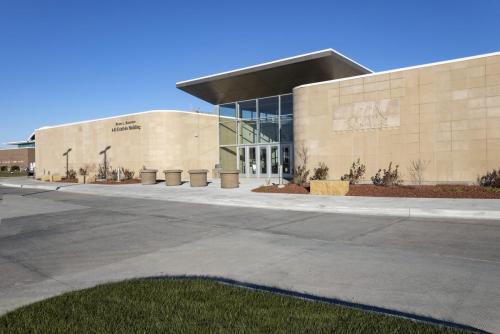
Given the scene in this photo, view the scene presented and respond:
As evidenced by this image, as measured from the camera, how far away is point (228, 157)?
1435 inches

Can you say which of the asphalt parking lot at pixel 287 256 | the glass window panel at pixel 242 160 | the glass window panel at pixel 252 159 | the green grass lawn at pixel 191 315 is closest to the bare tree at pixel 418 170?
the asphalt parking lot at pixel 287 256

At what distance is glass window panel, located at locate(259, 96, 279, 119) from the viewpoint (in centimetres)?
3231

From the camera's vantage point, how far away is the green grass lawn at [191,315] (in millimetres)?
4059

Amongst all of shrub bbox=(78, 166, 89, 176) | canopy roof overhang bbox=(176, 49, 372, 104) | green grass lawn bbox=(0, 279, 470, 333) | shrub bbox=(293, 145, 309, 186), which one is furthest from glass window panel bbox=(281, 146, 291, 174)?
green grass lawn bbox=(0, 279, 470, 333)

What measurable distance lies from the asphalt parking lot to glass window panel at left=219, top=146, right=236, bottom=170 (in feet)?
74.8

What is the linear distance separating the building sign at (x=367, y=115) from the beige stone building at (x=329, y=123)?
0.05 meters

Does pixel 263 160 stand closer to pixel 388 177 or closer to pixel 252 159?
pixel 252 159

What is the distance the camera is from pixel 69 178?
42.5m

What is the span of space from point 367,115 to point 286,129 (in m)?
9.19

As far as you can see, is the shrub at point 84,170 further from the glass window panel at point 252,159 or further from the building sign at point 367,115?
the building sign at point 367,115

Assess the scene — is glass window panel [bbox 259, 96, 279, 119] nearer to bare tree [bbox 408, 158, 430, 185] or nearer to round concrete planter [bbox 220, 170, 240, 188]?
round concrete planter [bbox 220, 170, 240, 188]

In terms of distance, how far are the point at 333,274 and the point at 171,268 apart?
2634mm

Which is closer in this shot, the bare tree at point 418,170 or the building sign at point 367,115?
the bare tree at point 418,170

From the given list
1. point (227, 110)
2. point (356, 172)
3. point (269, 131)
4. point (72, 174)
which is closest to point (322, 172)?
point (356, 172)
